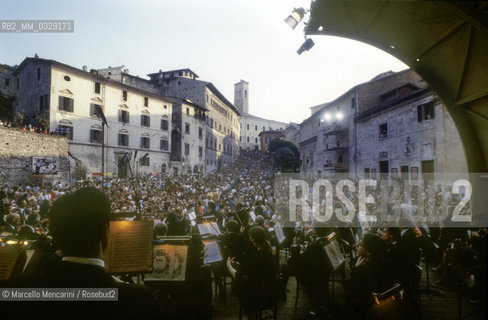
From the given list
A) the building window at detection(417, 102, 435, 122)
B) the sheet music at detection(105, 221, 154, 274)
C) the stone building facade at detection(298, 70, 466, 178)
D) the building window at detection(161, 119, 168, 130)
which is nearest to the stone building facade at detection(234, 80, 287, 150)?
the building window at detection(161, 119, 168, 130)

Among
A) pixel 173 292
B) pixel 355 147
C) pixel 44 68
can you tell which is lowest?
pixel 173 292

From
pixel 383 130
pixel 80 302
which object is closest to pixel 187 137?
pixel 383 130

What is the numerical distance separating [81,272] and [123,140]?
3369cm

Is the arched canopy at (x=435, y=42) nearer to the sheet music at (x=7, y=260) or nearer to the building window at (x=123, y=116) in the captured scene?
the sheet music at (x=7, y=260)

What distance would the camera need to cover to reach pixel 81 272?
171 cm

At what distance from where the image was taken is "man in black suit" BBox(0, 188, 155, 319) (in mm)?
1622

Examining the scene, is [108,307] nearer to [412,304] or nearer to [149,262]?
[149,262]

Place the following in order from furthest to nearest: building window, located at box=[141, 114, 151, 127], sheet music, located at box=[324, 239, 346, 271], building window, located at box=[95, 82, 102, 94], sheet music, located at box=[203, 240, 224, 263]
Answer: building window, located at box=[141, 114, 151, 127] → building window, located at box=[95, 82, 102, 94] → sheet music, located at box=[203, 240, 224, 263] → sheet music, located at box=[324, 239, 346, 271]

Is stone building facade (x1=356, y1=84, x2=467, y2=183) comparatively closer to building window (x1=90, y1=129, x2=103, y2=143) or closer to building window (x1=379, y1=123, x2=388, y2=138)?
building window (x1=379, y1=123, x2=388, y2=138)

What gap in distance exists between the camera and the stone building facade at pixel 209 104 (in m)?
45.2

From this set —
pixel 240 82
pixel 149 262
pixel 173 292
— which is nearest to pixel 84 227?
pixel 149 262

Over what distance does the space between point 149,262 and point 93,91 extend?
30.8m

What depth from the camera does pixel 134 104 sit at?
33.6 metres

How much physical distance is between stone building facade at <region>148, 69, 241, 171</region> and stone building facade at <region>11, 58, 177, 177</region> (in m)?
9.43
